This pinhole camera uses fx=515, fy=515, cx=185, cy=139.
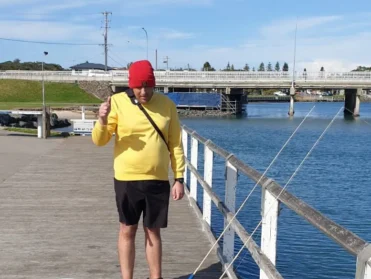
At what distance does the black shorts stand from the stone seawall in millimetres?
65523

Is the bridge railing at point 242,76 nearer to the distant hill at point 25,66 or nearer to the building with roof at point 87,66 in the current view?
the building with roof at point 87,66

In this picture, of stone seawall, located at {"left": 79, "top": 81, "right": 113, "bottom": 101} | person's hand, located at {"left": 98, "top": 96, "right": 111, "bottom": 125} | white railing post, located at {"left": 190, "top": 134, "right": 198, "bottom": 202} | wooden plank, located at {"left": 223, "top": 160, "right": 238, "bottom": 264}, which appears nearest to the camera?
person's hand, located at {"left": 98, "top": 96, "right": 111, "bottom": 125}

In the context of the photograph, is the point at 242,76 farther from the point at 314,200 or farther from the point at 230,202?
the point at 230,202

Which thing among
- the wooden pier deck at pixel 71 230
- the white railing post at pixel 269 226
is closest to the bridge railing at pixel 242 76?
the wooden pier deck at pixel 71 230

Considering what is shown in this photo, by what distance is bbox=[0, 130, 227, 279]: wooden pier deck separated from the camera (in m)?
5.00

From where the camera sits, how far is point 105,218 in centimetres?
712

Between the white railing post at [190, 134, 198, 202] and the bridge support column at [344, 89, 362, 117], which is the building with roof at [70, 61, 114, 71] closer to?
the bridge support column at [344, 89, 362, 117]

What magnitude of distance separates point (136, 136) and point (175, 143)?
1.19 ft

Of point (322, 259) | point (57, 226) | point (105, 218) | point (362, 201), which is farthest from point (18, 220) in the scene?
point (362, 201)

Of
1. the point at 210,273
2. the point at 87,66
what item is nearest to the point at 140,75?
the point at 210,273

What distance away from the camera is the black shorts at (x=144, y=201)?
391cm

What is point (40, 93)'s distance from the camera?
234ft

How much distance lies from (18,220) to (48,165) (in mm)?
5444

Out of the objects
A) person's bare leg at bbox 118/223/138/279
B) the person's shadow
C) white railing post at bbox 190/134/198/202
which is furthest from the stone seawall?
person's bare leg at bbox 118/223/138/279
